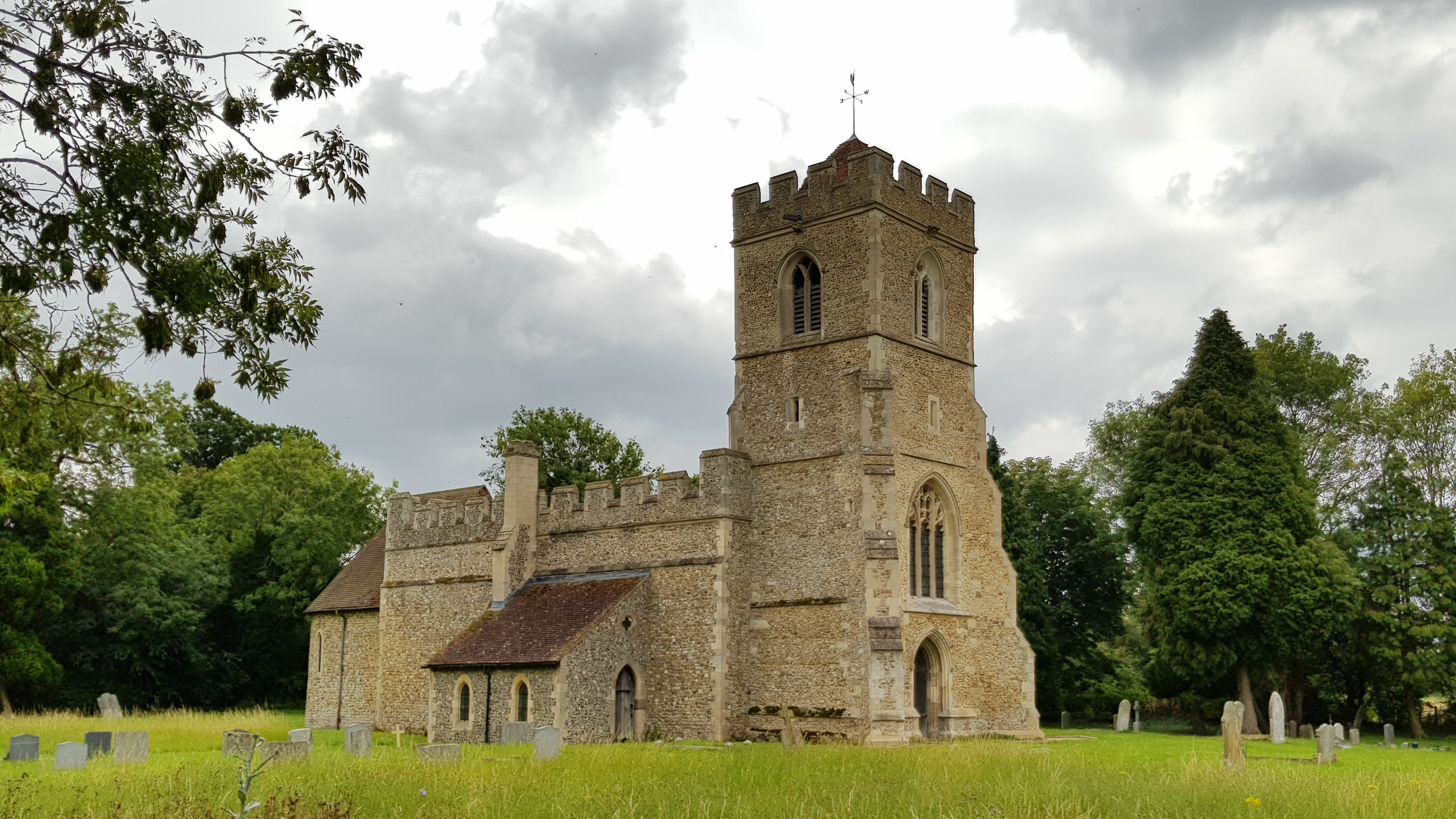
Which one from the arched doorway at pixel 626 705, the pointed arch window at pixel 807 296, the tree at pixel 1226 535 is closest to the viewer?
the arched doorway at pixel 626 705

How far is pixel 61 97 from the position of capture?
900cm

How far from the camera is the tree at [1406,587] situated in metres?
33.7

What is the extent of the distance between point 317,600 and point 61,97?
2977 centimetres

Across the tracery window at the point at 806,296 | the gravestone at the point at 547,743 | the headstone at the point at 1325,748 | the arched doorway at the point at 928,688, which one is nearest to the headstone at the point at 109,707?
the gravestone at the point at 547,743

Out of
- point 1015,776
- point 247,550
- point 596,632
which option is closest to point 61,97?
point 1015,776

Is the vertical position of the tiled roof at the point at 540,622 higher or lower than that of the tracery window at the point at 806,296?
lower

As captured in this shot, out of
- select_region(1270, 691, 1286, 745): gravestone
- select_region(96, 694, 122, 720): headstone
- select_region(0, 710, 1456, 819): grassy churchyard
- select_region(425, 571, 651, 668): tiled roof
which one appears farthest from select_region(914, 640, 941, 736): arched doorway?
select_region(96, 694, 122, 720): headstone

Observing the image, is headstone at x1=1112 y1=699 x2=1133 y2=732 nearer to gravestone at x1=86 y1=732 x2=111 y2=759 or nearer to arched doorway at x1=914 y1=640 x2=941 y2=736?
arched doorway at x1=914 y1=640 x2=941 y2=736

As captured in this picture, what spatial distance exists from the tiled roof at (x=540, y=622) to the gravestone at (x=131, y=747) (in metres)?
8.79

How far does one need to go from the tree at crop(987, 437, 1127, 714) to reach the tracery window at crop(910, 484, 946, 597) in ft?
34.5

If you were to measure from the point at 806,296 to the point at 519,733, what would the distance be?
40.3 ft

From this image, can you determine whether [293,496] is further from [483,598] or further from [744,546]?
[744,546]

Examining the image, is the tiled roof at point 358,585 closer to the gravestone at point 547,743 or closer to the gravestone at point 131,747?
the gravestone at point 131,747

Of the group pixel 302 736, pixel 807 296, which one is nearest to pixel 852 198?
pixel 807 296
